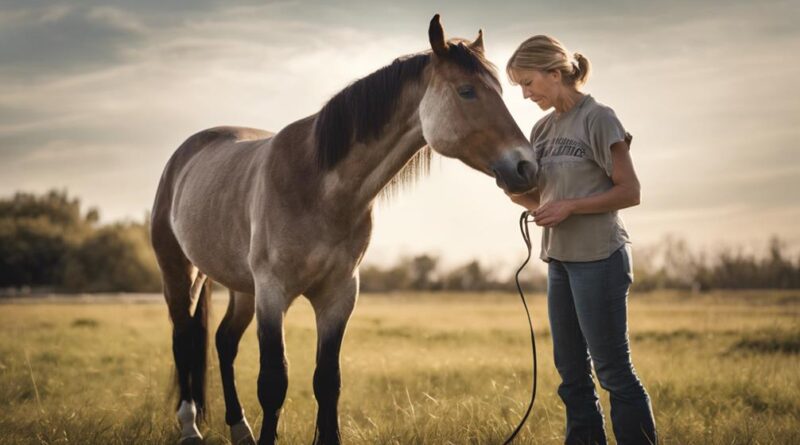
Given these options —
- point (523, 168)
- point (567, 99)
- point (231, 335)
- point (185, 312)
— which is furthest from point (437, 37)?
point (185, 312)

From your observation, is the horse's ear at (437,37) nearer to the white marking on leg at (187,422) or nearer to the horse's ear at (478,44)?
the horse's ear at (478,44)

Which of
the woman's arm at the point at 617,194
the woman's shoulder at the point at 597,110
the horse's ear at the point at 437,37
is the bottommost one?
the woman's arm at the point at 617,194

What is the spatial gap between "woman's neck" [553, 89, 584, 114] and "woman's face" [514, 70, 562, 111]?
0.03m

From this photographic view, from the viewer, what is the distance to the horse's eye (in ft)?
11.4

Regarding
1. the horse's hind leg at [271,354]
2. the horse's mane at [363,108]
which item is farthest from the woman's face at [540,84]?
the horse's hind leg at [271,354]

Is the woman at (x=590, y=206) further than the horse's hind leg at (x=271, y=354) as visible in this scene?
No

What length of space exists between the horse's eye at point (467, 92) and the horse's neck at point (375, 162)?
0.39 metres

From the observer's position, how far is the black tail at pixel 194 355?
5.70 m

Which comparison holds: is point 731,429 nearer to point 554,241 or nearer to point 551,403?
point 551,403

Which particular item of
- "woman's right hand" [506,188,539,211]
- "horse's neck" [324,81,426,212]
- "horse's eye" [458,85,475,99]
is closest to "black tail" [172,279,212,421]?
"horse's neck" [324,81,426,212]

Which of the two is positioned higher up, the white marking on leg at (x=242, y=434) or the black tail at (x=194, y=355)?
the black tail at (x=194, y=355)

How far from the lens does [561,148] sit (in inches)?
135

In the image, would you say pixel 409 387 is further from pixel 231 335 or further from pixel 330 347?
pixel 330 347

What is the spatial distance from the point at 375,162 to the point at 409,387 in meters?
4.12
